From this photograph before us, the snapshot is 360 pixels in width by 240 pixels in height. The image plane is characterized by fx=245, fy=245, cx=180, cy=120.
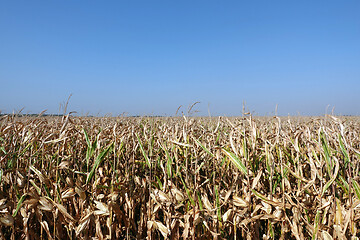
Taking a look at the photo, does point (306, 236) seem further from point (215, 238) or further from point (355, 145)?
point (355, 145)

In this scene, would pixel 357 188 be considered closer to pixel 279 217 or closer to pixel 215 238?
pixel 279 217

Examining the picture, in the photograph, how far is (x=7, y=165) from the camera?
2.43m

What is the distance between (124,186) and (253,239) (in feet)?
4.48

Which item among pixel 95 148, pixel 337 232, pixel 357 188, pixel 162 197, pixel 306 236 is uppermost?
pixel 95 148

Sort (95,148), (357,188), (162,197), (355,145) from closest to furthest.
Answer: (357,188) < (162,197) < (95,148) < (355,145)

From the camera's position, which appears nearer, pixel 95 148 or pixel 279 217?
pixel 279 217

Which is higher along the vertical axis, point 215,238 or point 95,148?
point 95,148

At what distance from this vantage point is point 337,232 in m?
1.82

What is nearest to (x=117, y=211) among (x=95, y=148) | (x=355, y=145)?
(x=95, y=148)

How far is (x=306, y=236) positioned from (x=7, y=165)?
311cm


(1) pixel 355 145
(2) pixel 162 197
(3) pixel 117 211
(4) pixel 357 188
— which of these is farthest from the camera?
(1) pixel 355 145

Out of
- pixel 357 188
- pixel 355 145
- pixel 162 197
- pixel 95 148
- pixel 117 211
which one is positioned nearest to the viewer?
pixel 357 188

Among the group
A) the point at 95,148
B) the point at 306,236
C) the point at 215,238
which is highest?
the point at 95,148

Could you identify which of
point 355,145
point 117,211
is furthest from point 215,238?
point 355,145
